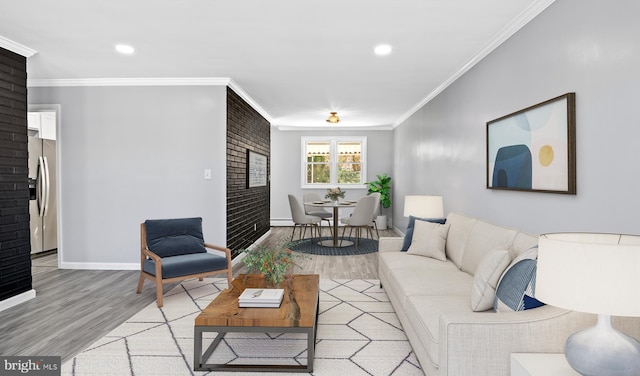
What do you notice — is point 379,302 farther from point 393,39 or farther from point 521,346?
point 393,39

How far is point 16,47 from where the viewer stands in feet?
12.0

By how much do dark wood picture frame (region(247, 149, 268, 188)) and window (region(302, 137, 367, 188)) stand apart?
1.99 meters

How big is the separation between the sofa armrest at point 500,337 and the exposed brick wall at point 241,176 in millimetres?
3840

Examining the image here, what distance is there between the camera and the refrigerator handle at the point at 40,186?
571 cm

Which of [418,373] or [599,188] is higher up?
[599,188]

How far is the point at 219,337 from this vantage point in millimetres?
2770

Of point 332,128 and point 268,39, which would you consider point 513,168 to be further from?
point 332,128

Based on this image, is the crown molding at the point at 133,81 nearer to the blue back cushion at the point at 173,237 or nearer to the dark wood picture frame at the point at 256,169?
the dark wood picture frame at the point at 256,169

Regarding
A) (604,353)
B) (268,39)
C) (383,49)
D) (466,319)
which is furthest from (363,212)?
(604,353)

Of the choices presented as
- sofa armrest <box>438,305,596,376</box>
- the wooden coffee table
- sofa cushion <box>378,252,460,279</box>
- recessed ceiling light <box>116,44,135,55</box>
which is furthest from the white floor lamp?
recessed ceiling light <box>116,44,135,55</box>

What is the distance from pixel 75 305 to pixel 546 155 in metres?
4.20

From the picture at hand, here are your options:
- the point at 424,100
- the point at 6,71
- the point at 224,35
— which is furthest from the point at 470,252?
the point at 6,71

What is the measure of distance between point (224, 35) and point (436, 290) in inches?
109

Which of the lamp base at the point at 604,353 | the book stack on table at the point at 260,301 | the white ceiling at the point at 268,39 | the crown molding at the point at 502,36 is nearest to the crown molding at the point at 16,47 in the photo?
the white ceiling at the point at 268,39
